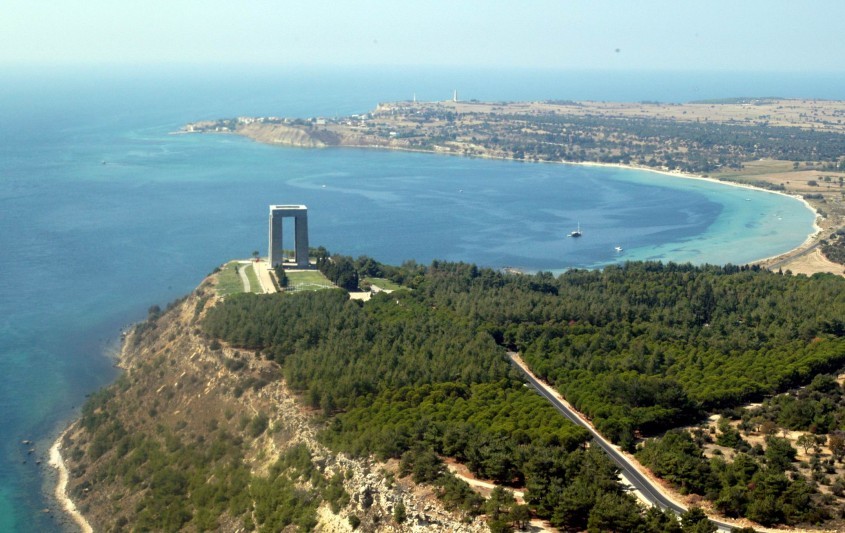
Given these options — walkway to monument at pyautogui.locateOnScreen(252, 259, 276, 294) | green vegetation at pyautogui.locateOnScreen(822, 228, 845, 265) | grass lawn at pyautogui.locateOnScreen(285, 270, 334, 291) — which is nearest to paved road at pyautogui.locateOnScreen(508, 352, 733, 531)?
grass lawn at pyautogui.locateOnScreen(285, 270, 334, 291)

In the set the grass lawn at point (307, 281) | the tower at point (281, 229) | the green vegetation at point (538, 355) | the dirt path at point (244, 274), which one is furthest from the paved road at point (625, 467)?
the tower at point (281, 229)

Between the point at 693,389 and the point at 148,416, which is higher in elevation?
the point at 693,389

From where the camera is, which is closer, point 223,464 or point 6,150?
point 223,464

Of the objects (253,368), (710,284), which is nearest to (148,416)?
(253,368)

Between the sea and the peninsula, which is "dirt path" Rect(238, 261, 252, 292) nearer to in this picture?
the sea

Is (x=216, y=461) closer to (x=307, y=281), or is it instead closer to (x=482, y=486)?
(x=482, y=486)

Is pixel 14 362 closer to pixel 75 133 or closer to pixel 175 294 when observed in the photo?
pixel 175 294

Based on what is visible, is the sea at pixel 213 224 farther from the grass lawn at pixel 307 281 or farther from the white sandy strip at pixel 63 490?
the grass lawn at pixel 307 281
